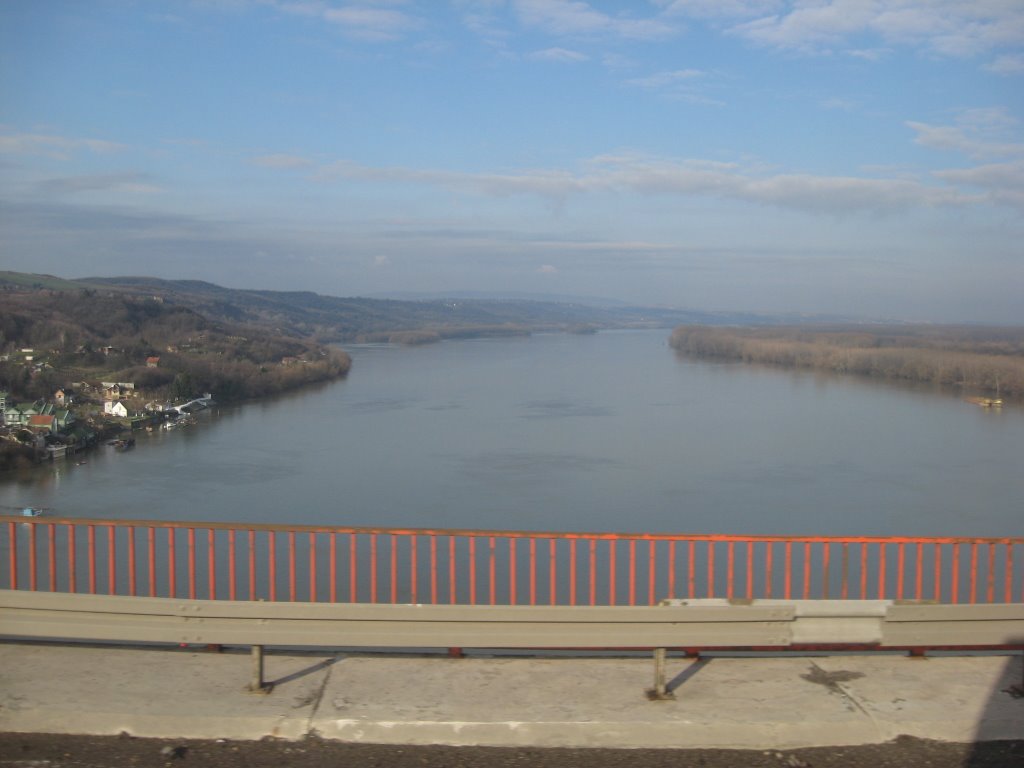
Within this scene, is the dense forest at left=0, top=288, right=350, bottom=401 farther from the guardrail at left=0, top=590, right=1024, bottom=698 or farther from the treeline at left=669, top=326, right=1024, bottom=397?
the guardrail at left=0, top=590, right=1024, bottom=698

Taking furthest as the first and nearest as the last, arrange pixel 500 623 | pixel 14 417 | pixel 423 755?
pixel 14 417 → pixel 500 623 → pixel 423 755

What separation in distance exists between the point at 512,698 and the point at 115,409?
22.8m

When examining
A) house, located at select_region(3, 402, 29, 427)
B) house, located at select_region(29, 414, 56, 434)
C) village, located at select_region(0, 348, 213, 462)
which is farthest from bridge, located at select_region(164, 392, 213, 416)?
house, located at select_region(29, 414, 56, 434)

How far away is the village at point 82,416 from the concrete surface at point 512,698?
16.8m

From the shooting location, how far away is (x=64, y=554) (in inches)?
384

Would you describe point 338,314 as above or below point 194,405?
above

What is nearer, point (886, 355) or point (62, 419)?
point (62, 419)

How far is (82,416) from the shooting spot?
21.4 meters

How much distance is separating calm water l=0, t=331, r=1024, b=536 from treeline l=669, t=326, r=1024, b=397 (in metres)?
3.24

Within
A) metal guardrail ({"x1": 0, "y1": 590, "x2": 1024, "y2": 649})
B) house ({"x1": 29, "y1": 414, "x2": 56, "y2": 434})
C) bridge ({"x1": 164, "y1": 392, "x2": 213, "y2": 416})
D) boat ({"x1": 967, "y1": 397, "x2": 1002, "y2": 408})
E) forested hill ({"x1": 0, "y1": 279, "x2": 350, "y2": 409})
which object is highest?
metal guardrail ({"x1": 0, "y1": 590, "x2": 1024, "y2": 649})

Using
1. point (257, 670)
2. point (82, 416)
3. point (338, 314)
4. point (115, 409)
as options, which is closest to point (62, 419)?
point (82, 416)

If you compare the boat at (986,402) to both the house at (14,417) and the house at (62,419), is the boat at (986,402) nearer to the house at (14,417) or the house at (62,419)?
the house at (62,419)

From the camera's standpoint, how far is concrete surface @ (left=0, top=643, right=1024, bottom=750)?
250 cm

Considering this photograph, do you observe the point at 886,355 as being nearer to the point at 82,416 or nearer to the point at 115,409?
the point at 115,409
